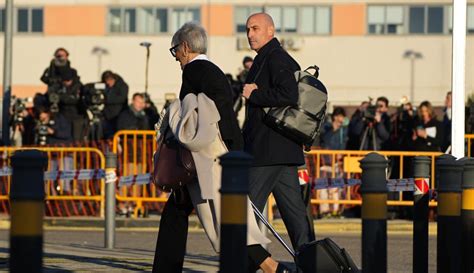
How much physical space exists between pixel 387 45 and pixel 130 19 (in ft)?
26.5

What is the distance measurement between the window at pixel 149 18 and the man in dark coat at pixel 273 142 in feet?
115

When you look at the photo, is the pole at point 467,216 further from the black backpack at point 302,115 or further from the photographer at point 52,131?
the photographer at point 52,131

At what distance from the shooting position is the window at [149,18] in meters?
46.0

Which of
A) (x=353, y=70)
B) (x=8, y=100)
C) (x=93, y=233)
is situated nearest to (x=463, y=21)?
(x=93, y=233)

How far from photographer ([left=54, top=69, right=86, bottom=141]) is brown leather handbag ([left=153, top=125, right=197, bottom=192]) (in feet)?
45.8

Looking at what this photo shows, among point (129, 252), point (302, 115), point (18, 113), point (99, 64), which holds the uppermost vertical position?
point (99, 64)

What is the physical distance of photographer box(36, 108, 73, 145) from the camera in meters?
23.4

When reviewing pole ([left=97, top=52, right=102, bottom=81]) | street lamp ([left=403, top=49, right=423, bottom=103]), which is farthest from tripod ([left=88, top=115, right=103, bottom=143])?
street lamp ([left=403, top=49, right=423, bottom=103])

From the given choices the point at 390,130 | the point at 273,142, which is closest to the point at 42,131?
the point at 390,130

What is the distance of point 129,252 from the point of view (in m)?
15.7

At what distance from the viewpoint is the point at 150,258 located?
48.0 feet

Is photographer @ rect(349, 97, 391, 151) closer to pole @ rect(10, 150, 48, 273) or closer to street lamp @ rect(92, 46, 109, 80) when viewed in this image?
pole @ rect(10, 150, 48, 273)

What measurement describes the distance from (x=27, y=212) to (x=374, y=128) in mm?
17466

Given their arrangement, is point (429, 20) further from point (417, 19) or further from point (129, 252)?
point (129, 252)
